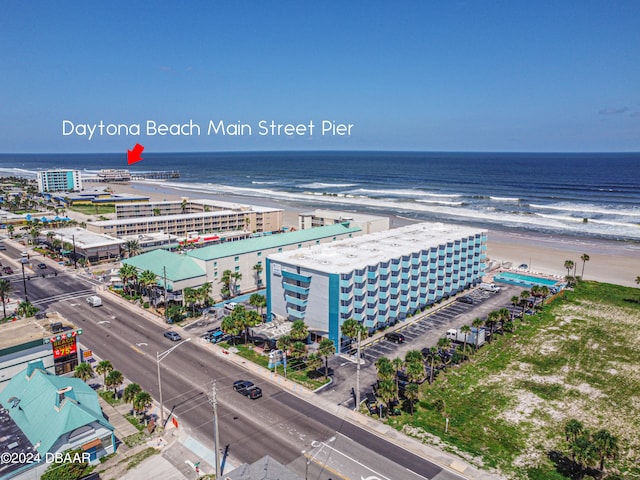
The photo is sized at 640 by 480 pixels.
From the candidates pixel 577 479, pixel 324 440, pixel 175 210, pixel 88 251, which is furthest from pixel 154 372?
pixel 175 210

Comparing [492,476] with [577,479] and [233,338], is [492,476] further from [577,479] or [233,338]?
[233,338]

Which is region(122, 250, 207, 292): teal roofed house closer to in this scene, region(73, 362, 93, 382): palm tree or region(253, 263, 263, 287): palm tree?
region(253, 263, 263, 287): palm tree

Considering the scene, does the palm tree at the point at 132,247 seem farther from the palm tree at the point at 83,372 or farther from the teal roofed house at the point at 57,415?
the teal roofed house at the point at 57,415

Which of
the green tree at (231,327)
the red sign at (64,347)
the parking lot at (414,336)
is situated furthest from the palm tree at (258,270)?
the red sign at (64,347)

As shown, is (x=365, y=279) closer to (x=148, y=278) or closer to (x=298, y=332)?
(x=298, y=332)

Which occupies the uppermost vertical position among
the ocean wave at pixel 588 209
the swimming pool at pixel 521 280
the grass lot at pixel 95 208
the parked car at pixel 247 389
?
the ocean wave at pixel 588 209

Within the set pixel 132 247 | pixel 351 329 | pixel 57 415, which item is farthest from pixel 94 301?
pixel 351 329
